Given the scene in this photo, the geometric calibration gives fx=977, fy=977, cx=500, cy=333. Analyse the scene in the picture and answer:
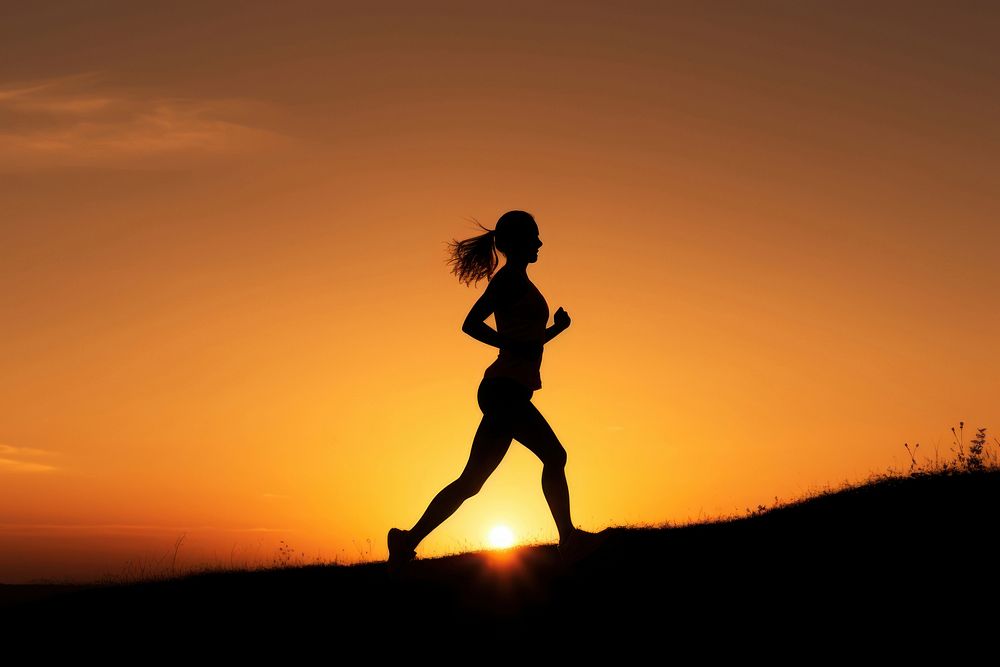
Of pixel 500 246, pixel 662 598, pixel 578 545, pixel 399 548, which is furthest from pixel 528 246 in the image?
pixel 662 598

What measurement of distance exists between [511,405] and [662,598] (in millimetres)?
1880

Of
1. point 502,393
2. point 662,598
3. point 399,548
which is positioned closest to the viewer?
point 662,598

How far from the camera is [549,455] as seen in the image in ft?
26.1

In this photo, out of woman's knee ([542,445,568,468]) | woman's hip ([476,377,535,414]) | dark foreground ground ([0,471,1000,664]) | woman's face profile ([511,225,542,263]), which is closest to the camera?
dark foreground ground ([0,471,1000,664])

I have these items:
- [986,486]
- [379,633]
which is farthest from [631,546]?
[986,486]

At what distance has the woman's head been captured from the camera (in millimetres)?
8219

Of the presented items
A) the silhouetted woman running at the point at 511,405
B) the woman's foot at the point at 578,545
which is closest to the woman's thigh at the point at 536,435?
the silhouetted woman running at the point at 511,405

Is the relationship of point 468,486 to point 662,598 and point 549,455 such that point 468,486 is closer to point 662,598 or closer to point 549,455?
point 549,455

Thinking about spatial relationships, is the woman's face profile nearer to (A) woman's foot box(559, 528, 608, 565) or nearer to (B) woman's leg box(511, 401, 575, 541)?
(B) woman's leg box(511, 401, 575, 541)

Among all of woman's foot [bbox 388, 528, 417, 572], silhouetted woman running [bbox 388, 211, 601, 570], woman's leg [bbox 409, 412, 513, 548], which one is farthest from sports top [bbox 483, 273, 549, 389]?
woman's foot [bbox 388, 528, 417, 572]

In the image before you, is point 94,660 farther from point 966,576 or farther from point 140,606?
point 966,576

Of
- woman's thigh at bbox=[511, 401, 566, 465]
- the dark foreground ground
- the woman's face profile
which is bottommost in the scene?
the dark foreground ground

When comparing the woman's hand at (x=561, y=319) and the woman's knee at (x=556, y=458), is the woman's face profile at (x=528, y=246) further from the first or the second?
the woman's knee at (x=556, y=458)

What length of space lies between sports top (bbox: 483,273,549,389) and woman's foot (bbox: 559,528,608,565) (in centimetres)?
127
